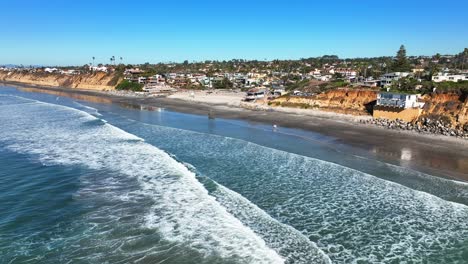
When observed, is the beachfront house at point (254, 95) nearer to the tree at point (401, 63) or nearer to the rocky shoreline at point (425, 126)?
the rocky shoreline at point (425, 126)

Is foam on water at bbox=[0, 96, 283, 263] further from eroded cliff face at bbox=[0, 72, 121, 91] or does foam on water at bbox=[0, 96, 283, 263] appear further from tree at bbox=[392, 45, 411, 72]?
eroded cliff face at bbox=[0, 72, 121, 91]

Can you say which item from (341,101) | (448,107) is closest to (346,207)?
(448,107)

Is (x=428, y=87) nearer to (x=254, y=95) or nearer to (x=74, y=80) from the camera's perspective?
(x=254, y=95)

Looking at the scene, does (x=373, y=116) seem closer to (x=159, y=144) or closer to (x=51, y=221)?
(x=159, y=144)

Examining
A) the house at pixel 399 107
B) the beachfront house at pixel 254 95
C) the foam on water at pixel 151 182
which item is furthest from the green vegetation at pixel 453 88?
the foam on water at pixel 151 182

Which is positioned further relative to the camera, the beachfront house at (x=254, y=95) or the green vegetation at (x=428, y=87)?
the beachfront house at (x=254, y=95)

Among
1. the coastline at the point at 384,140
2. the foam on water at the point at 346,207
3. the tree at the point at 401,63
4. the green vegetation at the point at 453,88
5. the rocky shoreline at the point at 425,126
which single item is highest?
the tree at the point at 401,63
